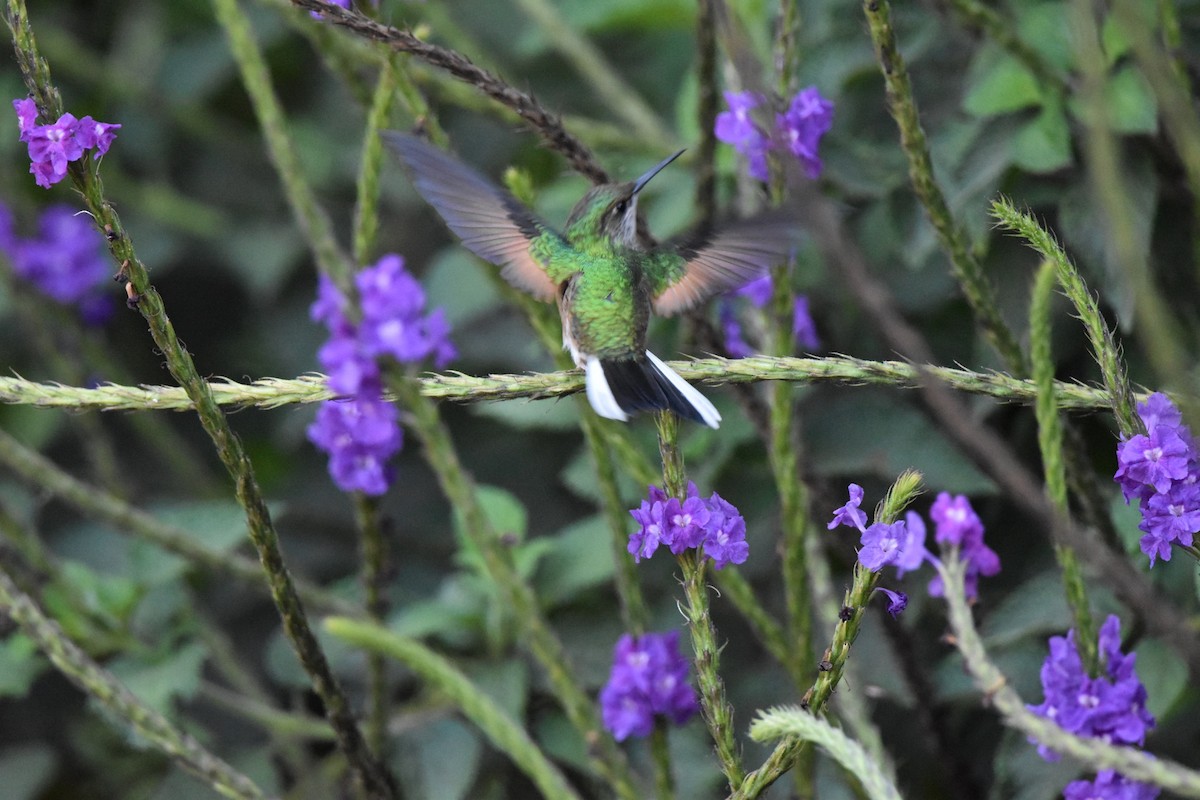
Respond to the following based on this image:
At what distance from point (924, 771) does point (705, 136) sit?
54.2 inches

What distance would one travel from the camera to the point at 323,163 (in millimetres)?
3902

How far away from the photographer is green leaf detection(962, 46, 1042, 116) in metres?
2.33

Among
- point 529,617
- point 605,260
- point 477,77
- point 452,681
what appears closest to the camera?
point 452,681

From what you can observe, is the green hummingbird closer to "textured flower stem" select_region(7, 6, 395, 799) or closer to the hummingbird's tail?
the hummingbird's tail

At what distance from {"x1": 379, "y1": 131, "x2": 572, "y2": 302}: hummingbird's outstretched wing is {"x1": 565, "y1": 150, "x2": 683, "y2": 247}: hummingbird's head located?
48 mm

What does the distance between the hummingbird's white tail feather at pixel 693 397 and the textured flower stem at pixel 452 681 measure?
443 millimetres

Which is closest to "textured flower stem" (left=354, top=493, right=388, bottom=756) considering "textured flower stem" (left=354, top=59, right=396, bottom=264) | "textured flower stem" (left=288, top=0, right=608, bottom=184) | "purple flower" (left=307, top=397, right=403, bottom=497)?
"purple flower" (left=307, top=397, right=403, bottom=497)

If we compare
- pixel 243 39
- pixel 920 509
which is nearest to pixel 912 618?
pixel 920 509

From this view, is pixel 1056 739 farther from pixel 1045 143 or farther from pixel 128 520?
pixel 128 520

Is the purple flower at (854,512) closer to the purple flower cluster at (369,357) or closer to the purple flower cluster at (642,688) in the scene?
the purple flower cluster at (369,357)

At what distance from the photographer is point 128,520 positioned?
7.66ft

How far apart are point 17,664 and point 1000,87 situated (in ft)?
7.39

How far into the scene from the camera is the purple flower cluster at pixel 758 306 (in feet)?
7.34

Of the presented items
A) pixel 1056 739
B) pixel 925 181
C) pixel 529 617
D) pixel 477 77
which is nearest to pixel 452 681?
pixel 529 617
